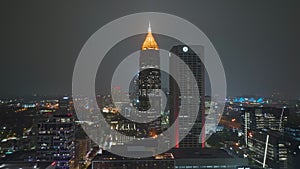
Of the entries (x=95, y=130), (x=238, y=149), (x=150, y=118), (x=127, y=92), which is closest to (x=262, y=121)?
(x=238, y=149)

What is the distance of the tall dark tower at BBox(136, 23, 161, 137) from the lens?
28.0ft

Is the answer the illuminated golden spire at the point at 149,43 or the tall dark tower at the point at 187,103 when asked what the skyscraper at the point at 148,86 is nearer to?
the illuminated golden spire at the point at 149,43

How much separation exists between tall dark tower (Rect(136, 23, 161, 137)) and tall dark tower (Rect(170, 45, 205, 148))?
114 cm

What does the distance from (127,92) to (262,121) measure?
167 inches

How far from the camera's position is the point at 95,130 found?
25.7 feet

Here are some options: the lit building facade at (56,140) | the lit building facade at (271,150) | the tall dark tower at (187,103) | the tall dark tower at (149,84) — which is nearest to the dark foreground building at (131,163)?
the lit building facade at (56,140)

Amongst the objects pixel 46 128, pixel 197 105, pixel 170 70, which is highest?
pixel 170 70

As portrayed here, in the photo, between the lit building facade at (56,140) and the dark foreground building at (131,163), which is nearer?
the dark foreground building at (131,163)

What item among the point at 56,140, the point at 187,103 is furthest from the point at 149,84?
the point at 56,140

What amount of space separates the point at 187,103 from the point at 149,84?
2.08 metres

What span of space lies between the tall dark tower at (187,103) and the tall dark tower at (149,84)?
114cm

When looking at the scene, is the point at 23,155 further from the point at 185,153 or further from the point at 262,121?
the point at 262,121

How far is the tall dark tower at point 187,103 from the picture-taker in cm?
685

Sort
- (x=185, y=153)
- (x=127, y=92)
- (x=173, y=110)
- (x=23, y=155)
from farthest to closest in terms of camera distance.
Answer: (x=127, y=92)
(x=173, y=110)
(x=185, y=153)
(x=23, y=155)
